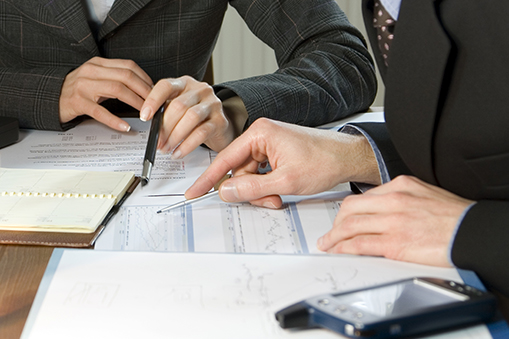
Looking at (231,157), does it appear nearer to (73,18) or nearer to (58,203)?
(58,203)

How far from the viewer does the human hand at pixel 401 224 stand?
0.50 meters

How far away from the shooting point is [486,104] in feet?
1.77

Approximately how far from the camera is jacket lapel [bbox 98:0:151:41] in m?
1.15

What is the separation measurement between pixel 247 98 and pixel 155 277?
0.54 m

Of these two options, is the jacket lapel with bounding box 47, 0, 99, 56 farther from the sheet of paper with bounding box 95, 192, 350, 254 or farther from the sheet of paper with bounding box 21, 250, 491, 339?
the sheet of paper with bounding box 21, 250, 491, 339

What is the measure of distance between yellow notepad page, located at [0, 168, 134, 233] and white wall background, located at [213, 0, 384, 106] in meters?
1.92

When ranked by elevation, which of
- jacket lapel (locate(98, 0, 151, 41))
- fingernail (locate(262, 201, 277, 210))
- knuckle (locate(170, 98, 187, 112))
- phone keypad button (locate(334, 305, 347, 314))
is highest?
phone keypad button (locate(334, 305, 347, 314))

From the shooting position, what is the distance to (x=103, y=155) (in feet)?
2.81

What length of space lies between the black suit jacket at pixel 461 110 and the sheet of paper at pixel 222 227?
0.15 metres

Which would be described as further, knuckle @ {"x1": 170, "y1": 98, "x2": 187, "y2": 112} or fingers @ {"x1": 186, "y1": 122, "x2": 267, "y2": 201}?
knuckle @ {"x1": 170, "y1": 98, "x2": 187, "y2": 112}

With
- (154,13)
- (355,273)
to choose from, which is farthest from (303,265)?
(154,13)

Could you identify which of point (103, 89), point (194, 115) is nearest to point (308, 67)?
point (194, 115)

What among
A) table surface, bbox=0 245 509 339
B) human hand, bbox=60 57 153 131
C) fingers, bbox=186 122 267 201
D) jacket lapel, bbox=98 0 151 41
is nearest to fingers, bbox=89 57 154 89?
human hand, bbox=60 57 153 131

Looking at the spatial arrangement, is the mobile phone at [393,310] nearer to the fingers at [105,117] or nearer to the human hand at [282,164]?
the human hand at [282,164]
